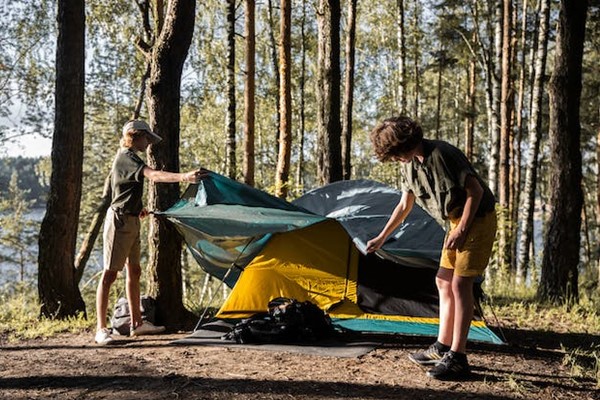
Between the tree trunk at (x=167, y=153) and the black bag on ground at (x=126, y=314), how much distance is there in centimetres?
8

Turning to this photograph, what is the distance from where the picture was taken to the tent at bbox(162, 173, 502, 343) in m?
4.89

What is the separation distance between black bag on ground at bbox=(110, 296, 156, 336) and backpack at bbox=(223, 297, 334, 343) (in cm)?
81

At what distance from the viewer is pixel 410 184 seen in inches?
159

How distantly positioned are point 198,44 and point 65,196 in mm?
13103

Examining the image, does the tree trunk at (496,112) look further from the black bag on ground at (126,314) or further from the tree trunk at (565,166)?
the black bag on ground at (126,314)

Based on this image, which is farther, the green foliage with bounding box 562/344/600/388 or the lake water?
the lake water

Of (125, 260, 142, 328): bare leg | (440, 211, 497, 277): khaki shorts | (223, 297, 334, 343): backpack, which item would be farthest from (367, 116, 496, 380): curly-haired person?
(125, 260, 142, 328): bare leg

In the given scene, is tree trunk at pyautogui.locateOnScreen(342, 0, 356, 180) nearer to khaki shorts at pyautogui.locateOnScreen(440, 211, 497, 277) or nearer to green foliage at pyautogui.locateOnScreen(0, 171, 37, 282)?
khaki shorts at pyautogui.locateOnScreen(440, 211, 497, 277)

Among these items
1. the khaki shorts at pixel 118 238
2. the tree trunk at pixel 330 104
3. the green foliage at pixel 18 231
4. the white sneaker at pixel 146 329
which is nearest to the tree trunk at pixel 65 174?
the white sneaker at pixel 146 329

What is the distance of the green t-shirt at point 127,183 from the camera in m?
4.75

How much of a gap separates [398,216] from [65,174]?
380 centimetres

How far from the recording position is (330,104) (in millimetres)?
8734

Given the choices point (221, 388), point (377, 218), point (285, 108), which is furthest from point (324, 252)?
point (285, 108)

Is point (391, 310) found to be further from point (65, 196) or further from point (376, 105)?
point (376, 105)
